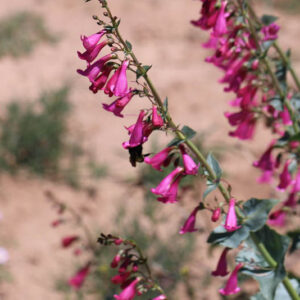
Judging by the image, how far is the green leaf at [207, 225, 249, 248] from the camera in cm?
198

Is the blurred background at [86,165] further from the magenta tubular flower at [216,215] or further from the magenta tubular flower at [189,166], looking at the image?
the magenta tubular flower at [189,166]

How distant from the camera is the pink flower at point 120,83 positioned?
1775 mm

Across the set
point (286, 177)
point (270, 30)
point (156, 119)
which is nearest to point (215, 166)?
point (156, 119)

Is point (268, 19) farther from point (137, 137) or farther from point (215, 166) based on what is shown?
point (137, 137)

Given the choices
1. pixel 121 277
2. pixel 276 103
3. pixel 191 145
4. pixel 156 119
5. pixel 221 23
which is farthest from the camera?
pixel 276 103

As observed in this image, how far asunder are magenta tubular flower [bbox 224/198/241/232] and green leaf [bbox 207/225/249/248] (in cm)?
11

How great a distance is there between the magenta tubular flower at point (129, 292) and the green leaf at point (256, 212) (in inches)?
21.4

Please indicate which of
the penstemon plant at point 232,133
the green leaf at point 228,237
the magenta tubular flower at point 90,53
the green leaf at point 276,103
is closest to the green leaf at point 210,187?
the penstemon plant at point 232,133

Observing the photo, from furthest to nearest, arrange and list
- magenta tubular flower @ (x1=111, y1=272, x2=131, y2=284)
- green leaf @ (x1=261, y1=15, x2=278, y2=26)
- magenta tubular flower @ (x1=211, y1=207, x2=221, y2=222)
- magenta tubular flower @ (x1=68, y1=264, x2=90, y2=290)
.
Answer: magenta tubular flower @ (x1=68, y1=264, x2=90, y2=290) → green leaf @ (x1=261, y1=15, x2=278, y2=26) → magenta tubular flower @ (x1=111, y1=272, x2=131, y2=284) → magenta tubular flower @ (x1=211, y1=207, x2=221, y2=222)

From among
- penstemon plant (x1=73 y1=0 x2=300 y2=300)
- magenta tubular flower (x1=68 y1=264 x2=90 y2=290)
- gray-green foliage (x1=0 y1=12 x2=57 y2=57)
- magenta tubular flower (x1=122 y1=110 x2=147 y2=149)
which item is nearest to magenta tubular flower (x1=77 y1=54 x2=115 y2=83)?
penstemon plant (x1=73 y1=0 x2=300 y2=300)

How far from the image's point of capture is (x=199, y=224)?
4.60m

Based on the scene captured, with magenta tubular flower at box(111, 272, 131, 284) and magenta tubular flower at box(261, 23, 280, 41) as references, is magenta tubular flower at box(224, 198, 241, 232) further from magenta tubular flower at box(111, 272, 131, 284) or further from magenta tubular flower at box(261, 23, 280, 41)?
magenta tubular flower at box(261, 23, 280, 41)

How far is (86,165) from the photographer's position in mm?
5617

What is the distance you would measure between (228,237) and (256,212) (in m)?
0.16
